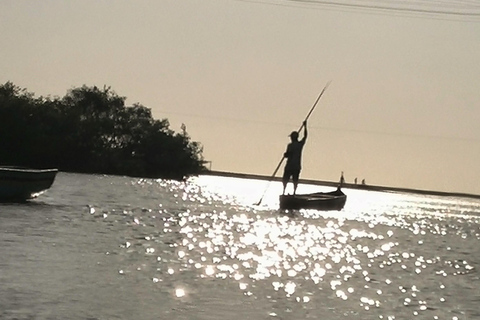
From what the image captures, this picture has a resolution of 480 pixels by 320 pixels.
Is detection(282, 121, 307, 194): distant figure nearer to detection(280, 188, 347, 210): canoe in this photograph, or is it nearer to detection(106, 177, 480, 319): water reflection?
detection(280, 188, 347, 210): canoe

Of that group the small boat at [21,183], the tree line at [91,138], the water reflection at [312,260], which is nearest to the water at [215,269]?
the water reflection at [312,260]

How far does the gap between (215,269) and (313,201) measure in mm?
29398

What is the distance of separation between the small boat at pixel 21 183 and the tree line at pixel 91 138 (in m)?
52.5

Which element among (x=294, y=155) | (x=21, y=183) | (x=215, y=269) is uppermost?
(x=294, y=155)

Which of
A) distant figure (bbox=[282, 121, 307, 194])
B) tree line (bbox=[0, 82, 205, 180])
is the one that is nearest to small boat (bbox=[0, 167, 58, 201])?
distant figure (bbox=[282, 121, 307, 194])

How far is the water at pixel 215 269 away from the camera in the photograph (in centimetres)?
1816

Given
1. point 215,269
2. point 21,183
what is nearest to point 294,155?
point 21,183

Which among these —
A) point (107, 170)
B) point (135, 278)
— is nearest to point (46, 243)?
point (135, 278)

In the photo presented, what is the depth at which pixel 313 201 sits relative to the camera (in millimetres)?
53094

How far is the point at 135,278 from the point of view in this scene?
69.6ft

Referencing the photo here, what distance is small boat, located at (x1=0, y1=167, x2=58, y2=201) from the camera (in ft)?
131

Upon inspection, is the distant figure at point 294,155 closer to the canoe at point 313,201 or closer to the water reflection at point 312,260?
the canoe at point 313,201

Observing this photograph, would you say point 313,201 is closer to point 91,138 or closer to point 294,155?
point 294,155

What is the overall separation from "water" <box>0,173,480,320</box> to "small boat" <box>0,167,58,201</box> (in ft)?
2.81
